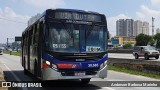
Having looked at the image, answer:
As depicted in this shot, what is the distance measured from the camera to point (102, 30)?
13.7m

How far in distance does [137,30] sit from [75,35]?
7353 inches

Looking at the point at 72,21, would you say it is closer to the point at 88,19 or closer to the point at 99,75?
the point at 88,19

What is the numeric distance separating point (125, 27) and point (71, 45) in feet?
585

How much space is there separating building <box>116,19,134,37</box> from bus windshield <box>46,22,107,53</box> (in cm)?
17176

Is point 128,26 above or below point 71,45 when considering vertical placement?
above

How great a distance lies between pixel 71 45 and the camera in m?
Result: 12.9

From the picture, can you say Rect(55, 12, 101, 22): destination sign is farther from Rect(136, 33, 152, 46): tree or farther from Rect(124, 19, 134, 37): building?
Rect(124, 19, 134, 37): building

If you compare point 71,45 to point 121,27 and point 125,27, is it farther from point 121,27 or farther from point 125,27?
point 121,27

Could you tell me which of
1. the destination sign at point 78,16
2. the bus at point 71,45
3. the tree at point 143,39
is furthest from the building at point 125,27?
the bus at point 71,45

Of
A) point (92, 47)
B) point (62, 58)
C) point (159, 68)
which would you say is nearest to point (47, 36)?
point (62, 58)

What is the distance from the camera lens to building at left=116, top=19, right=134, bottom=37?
614 ft

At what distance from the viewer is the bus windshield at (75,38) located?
12758 millimetres

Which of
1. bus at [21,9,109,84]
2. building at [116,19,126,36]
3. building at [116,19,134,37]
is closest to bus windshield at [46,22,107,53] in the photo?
bus at [21,9,109,84]

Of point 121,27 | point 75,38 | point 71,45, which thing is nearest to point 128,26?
point 121,27
